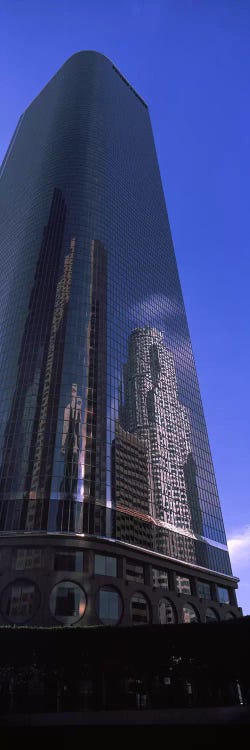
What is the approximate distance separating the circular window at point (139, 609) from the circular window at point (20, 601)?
16784mm

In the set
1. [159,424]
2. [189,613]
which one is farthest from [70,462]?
[189,613]

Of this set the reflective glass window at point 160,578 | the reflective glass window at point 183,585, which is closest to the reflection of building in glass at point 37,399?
the reflective glass window at point 160,578

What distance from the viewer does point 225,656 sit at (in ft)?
139

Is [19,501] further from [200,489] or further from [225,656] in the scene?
[200,489]

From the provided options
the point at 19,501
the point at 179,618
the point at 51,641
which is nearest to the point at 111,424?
the point at 19,501

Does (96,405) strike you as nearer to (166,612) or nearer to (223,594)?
(166,612)

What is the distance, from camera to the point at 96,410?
80.9 m

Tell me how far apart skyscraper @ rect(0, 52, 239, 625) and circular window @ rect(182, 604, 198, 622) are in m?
0.68

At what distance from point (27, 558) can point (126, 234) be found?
81.5 meters

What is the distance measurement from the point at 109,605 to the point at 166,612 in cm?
1641

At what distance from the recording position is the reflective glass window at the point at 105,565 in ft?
226

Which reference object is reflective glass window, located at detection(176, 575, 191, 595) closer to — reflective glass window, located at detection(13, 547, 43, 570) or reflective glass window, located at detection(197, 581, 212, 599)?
reflective glass window, located at detection(197, 581, 212, 599)

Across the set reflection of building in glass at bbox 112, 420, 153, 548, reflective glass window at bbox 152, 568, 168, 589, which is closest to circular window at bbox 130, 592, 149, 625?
reflective glass window at bbox 152, 568, 168, 589

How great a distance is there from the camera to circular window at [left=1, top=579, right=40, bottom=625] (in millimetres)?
61500
